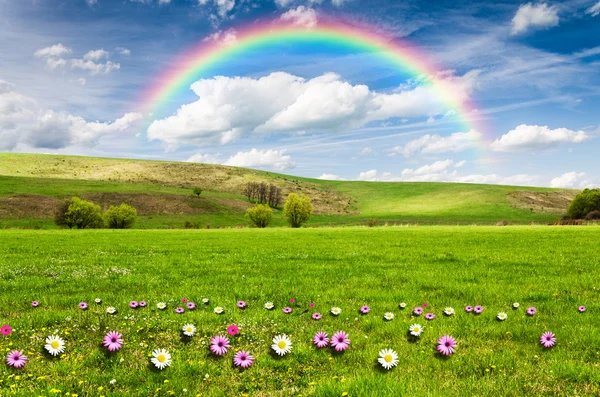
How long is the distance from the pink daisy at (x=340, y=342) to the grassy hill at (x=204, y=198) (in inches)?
3957

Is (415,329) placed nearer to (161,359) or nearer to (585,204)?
(161,359)

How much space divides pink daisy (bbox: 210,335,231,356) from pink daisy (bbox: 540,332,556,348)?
5.47 metres

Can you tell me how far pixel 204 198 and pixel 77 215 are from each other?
60.6 m

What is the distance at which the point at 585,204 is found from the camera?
370 feet

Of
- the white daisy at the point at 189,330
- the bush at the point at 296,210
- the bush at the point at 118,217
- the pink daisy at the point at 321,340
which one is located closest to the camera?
the pink daisy at the point at 321,340

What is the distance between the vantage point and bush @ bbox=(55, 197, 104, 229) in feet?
260

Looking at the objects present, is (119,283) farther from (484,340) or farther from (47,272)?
(484,340)

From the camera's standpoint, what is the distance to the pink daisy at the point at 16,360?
590cm

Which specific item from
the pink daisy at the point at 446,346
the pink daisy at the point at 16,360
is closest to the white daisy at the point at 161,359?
the pink daisy at the point at 16,360

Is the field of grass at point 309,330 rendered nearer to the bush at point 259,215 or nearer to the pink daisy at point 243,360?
the pink daisy at point 243,360

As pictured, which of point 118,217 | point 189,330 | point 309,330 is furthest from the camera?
point 118,217

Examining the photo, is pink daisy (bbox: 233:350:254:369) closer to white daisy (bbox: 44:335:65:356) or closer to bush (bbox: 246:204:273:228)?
white daisy (bbox: 44:335:65:356)

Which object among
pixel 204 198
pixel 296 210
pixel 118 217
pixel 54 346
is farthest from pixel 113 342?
pixel 204 198

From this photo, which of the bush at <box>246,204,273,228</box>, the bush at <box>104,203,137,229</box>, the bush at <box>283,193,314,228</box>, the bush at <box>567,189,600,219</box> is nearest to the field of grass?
the bush at <box>104,203,137,229</box>
